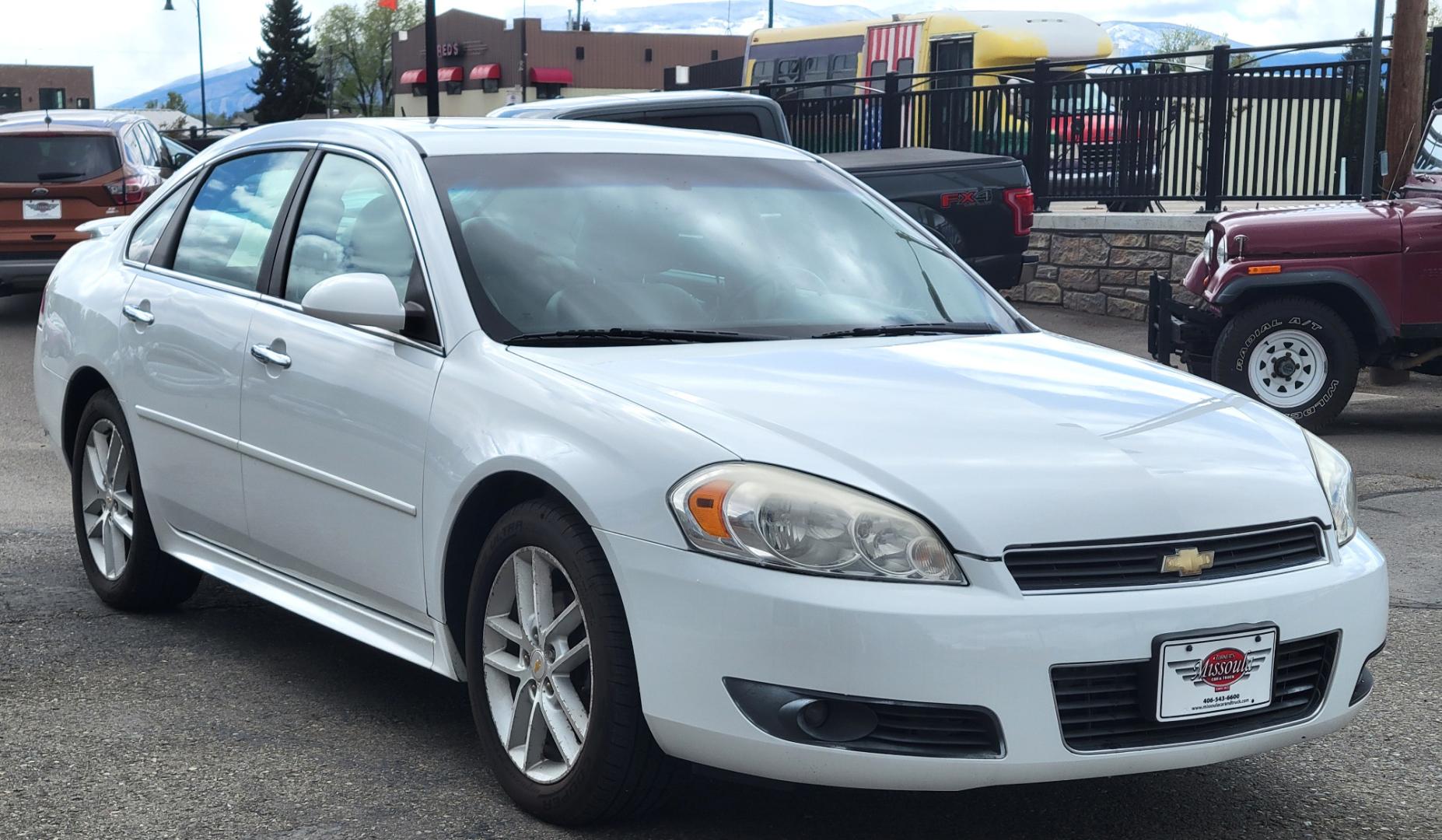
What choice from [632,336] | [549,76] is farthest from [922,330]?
[549,76]

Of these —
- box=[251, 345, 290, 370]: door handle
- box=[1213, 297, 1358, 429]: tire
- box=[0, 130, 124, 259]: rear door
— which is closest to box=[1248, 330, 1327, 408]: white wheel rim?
box=[1213, 297, 1358, 429]: tire

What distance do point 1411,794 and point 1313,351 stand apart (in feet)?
22.2

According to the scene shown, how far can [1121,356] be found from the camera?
14.7 ft

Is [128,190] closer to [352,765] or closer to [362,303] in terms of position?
[362,303]

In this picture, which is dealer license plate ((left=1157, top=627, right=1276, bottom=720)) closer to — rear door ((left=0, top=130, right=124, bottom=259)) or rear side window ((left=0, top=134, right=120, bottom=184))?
rear door ((left=0, top=130, right=124, bottom=259))

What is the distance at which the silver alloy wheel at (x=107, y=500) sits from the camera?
18.3ft

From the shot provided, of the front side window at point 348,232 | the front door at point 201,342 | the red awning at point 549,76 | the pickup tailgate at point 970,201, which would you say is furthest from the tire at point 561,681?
the red awning at point 549,76

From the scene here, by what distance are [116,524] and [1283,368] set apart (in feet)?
23.8

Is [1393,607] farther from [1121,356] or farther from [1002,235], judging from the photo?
[1002,235]

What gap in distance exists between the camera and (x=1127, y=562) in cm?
328

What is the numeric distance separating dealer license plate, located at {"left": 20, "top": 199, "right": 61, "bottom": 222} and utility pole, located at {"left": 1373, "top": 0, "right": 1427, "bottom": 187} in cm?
1159

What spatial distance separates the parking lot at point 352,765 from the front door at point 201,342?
46cm

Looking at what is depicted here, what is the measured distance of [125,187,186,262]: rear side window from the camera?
18.5 ft

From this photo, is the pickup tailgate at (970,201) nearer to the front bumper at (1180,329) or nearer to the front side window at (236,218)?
the front bumper at (1180,329)
